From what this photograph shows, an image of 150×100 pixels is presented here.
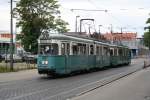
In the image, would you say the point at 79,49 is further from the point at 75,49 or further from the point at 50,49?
the point at 50,49

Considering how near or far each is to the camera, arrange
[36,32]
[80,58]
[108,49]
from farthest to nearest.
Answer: [36,32]
[108,49]
[80,58]

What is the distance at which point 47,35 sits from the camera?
103 feet

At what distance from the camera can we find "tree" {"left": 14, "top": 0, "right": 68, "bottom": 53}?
2611 inches

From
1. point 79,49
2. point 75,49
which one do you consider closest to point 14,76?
point 75,49

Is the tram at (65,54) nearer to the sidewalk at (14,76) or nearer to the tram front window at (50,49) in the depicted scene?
the tram front window at (50,49)

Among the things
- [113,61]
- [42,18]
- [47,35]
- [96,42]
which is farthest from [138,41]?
[47,35]

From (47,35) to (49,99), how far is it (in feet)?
46.3

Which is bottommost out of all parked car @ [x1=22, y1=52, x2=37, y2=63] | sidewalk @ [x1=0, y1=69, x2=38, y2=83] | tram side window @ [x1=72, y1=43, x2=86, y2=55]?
parked car @ [x1=22, y1=52, x2=37, y2=63]

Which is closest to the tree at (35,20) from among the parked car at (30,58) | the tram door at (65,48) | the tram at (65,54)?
the parked car at (30,58)

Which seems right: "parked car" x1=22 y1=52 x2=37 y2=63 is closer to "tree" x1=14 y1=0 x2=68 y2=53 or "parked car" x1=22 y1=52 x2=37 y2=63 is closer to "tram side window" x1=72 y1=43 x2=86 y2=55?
"tree" x1=14 y1=0 x2=68 y2=53

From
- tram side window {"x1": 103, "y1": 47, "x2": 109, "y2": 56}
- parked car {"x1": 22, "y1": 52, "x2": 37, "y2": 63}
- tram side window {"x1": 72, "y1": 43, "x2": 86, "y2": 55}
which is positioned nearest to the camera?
tram side window {"x1": 72, "y1": 43, "x2": 86, "y2": 55}

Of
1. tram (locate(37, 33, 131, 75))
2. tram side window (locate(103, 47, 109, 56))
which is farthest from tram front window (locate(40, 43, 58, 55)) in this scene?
tram side window (locate(103, 47, 109, 56))

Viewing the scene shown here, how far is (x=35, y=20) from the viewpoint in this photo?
219ft

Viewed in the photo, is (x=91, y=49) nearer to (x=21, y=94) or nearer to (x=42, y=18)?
(x=21, y=94)
